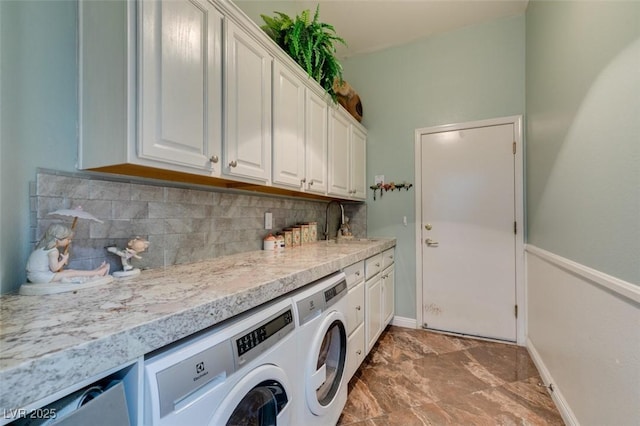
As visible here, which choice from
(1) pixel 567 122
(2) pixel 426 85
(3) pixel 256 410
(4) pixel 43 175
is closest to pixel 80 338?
(3) pixel 256 410

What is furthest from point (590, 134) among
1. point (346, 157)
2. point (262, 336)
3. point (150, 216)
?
point (150, 216)

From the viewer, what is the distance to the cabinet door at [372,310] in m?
2.04

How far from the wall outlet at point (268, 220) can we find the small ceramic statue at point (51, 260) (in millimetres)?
1183

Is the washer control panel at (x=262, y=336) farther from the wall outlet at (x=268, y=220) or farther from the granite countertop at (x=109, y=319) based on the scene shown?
the wall outlet at (x=268, y=220)

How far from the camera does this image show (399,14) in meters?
2.53

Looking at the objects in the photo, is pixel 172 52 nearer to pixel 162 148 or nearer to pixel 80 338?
pixel 162 148

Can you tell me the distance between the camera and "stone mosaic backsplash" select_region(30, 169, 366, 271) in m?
0.98

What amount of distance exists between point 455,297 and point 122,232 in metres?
2.80

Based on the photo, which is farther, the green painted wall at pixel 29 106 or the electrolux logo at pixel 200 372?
the green painted wall at pixel 29 106

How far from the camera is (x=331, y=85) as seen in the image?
2.14 meters

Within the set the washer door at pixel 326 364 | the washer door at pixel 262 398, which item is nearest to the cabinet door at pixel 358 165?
the washer door at pixel 326 364

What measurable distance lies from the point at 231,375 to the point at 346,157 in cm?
214

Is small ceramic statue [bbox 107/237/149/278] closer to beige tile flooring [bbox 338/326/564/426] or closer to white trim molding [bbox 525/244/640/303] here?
beige tile flooring [bbox 338/326/564/426]

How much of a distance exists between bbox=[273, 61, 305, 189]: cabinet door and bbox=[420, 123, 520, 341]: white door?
1.57m
